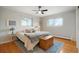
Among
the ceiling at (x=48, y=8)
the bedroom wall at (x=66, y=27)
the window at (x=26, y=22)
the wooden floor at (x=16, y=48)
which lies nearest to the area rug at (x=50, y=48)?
the wooden floor at (x=16, y=48)

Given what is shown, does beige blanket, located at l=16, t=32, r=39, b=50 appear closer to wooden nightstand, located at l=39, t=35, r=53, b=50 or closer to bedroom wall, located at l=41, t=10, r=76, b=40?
wooden nightstand, located at l=39, t=35, r=53, b=50

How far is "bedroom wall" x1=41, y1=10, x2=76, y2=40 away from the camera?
106 centimetres

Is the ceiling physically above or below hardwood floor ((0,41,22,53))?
above

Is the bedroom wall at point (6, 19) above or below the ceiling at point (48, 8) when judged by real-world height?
below

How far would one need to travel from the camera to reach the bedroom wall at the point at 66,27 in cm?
106

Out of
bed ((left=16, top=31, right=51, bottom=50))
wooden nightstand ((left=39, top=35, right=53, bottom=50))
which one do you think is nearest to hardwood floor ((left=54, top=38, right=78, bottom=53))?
wooden nightstand ((left=39, top=35, right=53, bottom=50))

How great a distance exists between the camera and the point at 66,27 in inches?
42.7

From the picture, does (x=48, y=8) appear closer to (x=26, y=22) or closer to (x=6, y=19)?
(x=26, y=22)

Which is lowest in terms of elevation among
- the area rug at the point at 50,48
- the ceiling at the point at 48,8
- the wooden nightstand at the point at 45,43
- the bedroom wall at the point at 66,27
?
→ the area rug at the point at 50,48

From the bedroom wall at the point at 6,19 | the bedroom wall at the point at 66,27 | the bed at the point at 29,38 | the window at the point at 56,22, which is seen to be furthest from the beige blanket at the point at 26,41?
the window at the point at 56,22

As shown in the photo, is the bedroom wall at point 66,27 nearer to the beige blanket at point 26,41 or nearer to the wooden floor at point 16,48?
the wooden floor at point 16,48

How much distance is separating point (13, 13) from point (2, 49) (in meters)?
0.57
